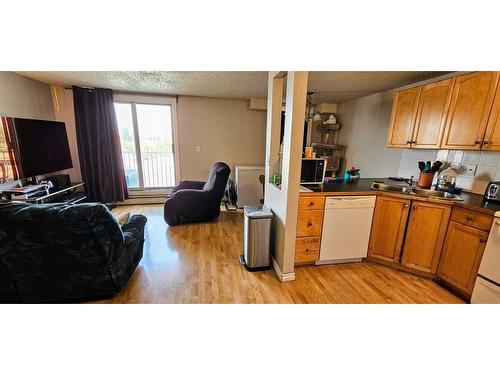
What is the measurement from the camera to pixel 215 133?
14.0 ft

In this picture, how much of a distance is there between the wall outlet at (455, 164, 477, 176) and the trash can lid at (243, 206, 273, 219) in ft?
6.69

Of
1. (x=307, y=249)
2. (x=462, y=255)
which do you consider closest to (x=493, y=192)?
(x=462, y=255)

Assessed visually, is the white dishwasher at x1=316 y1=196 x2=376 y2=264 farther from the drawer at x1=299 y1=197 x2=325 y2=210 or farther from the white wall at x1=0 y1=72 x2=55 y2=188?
the white wall at x1=0 y1=72 x2=55 y2=188

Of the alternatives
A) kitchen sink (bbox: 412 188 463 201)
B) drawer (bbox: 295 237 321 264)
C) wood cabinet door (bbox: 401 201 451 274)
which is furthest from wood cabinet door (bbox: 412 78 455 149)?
drawer (bbox: 295 237 321 264)

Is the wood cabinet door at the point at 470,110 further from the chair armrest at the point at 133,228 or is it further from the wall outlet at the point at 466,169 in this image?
the chair armrest at the point at 133,228

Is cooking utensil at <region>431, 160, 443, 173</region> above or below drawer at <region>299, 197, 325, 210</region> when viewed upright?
above

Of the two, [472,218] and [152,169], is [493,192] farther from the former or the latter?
[152,169]

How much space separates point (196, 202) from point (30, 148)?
2.24 m

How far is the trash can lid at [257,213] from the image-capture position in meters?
2.00

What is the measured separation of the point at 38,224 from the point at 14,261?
0.37 metres

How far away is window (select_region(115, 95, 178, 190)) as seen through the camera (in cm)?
384

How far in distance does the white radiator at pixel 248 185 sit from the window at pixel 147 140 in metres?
1.43
